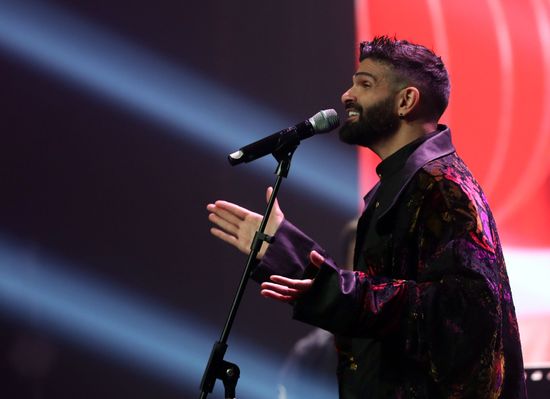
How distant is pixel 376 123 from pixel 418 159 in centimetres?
20

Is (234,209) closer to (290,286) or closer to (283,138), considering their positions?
(283,138)

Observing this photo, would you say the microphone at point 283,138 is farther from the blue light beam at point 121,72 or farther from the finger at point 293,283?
the blue light beam at point 121,72

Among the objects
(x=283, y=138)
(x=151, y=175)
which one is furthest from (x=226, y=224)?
(x=151, y=175)

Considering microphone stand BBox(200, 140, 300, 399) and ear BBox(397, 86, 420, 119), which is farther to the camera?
ear BBox(397, 86, 420, 119)

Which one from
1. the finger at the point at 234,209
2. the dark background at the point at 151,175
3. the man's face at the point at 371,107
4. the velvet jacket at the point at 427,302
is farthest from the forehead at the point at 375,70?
the dark background at the point at 151,175

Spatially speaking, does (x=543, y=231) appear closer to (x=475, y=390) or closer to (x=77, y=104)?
(x=475, y=390)

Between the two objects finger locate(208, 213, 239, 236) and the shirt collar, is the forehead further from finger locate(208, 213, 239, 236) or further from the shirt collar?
finger locate(208, 213, 239, 236)

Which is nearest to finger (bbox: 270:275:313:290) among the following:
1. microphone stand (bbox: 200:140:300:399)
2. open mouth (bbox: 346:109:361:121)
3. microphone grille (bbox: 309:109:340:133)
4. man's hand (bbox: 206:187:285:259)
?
microphone stand (bbox: 200:140:300:399)

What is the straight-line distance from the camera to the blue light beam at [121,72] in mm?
3527

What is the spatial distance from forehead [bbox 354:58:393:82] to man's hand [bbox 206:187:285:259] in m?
0.38

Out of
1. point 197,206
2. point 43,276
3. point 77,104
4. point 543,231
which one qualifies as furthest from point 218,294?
point 543,231

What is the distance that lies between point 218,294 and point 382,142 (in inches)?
67.3

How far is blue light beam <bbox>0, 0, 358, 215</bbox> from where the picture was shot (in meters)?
3.53

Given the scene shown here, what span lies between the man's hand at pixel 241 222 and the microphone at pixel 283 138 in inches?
4.3
